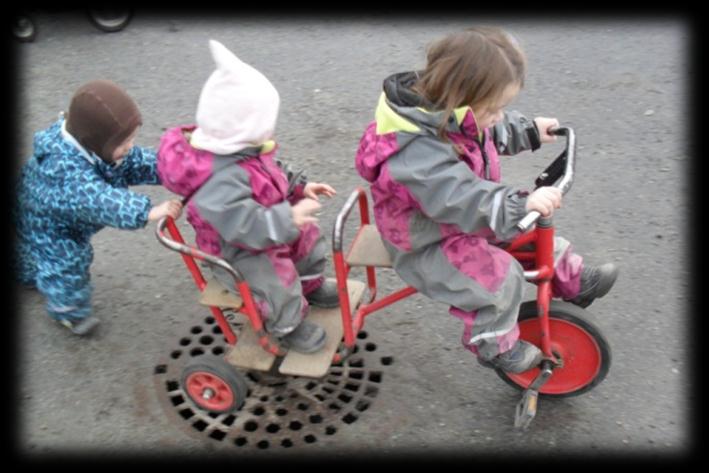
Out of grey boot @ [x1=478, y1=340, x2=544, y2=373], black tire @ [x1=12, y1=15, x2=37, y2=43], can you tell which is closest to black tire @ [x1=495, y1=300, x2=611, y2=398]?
grey boot @ [x1=478, y1=340, x2=544, y2=373]

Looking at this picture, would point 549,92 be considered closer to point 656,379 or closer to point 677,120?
point 677,120

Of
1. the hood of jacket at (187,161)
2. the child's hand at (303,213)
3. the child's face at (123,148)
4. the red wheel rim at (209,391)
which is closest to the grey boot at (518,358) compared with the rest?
the child's hand at (303,213)

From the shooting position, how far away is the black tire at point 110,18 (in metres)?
5.26

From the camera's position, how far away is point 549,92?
448 centimetres

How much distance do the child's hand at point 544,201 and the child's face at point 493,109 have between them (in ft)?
0.88

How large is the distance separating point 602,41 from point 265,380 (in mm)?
3367

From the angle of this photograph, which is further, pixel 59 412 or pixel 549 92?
pixel 549 92

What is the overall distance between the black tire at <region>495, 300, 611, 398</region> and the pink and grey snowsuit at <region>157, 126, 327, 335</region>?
828 millimetres

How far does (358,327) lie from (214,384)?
1.91 feet

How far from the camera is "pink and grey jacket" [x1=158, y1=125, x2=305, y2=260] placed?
7.43 ft

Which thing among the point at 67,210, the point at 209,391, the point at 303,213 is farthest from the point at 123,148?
the point at 209,391

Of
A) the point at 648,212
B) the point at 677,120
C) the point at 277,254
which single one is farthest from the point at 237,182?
the point at 677,120

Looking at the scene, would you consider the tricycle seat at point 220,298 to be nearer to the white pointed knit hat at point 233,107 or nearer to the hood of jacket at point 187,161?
the hood of jacket at point 187,161

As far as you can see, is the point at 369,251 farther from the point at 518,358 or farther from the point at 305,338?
the point at 518,358
